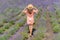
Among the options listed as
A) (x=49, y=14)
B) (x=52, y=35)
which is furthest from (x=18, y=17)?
(x=52, y=35)

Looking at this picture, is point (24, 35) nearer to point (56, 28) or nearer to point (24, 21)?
point (56, 28)

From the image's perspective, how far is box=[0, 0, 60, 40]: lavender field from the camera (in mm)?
8594

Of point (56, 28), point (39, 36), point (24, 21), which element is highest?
point (24, 21)

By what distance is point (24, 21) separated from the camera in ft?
33.2

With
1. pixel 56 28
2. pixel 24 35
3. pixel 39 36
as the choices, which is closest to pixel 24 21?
pixel 56 28

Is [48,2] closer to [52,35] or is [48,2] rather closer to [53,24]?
[53,24]

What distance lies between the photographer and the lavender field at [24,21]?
28.2 ft

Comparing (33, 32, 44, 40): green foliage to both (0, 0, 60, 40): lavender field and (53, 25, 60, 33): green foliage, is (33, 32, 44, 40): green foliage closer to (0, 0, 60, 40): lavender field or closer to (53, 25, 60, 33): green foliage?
(0, 0, 60, 40): lavender field

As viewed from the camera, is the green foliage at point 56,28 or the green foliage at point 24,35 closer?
the green foliage at point 24,35

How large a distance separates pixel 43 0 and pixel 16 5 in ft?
3.76

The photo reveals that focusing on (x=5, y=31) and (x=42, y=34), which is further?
(x=5, y=31)

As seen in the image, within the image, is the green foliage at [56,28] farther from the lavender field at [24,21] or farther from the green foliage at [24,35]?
the green foliage at [24,35]

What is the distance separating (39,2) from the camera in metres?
12.6

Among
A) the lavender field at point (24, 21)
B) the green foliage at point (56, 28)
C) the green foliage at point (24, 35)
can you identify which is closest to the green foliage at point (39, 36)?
the lavender field at point (24, 21)
